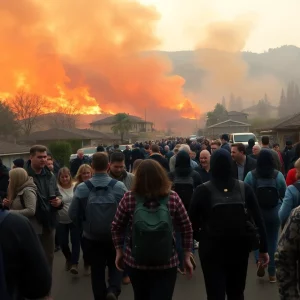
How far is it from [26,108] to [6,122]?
41.6 ft

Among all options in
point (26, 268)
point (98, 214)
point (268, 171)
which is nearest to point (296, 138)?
point (268, 171)

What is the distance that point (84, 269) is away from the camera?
22.1 feet

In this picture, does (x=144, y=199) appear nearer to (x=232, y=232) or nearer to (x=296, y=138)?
(x=232, y=232)

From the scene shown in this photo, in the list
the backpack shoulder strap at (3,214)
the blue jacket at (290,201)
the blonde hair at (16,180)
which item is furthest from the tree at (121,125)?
the backpack shoulder strap at (3,214)

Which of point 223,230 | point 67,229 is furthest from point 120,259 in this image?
point 67,229

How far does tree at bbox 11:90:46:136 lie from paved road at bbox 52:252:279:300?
60.3m

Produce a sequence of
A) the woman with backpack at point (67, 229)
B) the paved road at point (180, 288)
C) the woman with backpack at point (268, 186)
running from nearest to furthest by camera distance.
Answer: the paved road at point (180, 288), the woman with backpack at point (268, 186), the woman with backpack at point (67, 229)

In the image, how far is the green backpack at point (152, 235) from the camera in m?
3.37

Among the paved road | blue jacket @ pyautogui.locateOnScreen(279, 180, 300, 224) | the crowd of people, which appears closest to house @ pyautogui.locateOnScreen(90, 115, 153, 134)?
the paved road

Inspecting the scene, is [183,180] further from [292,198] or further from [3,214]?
[3,214]

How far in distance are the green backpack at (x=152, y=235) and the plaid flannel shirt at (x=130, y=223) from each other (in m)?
0.11

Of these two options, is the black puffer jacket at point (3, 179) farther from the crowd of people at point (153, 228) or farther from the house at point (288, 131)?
the house at point (288, 131)

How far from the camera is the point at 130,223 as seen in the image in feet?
12.1

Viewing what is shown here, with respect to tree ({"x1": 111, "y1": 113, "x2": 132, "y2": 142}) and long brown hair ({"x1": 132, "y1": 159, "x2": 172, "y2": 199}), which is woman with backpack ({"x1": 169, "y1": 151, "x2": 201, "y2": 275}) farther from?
tree ({"x1": 111, "y1": 113, "x2": 132, "y2": 142})
